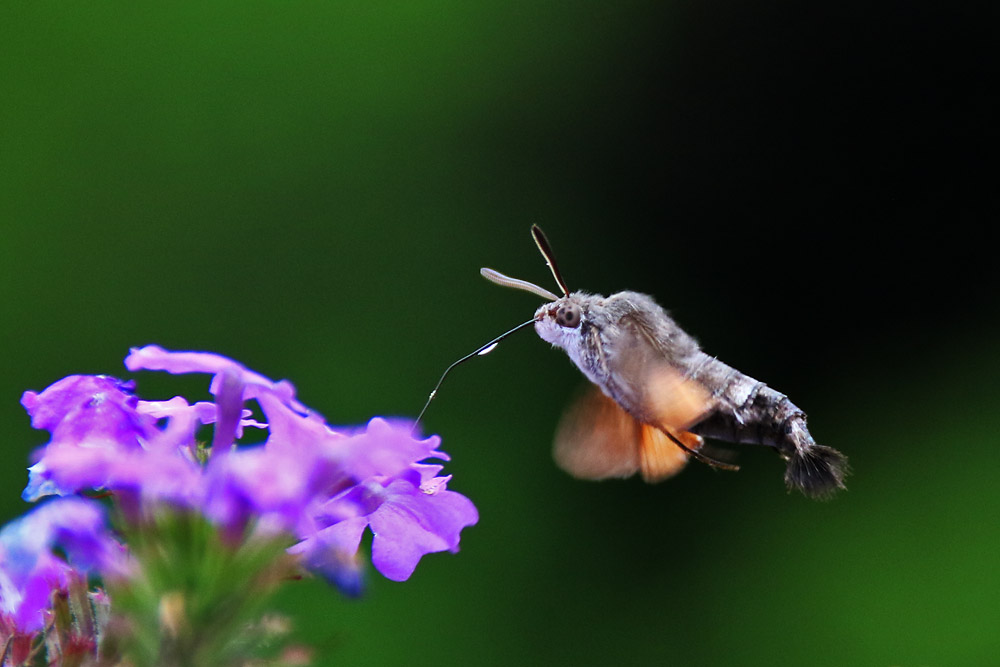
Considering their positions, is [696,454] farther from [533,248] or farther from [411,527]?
[533,248]

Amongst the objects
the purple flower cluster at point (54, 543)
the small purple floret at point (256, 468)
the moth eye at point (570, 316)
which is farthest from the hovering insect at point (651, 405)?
the purple flower cluster at point (54, 543)

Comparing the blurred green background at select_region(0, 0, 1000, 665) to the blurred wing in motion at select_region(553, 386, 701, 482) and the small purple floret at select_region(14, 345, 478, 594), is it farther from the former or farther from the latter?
the small purple floret at select_region(14, 345, 478, 594)

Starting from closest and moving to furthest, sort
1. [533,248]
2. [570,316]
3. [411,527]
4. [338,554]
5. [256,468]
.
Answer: [256,468] → [338,554] → [411,527] → [570,316] → [533,248]

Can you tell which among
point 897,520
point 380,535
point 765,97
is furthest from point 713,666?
point 380,535

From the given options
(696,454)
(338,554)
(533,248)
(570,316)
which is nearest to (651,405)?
(696,454)

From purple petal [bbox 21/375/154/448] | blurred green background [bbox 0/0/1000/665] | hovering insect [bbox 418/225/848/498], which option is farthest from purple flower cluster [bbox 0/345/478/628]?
blurred green background [bbox 0/0/1000/665]

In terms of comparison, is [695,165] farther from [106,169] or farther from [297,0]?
[106,169]
